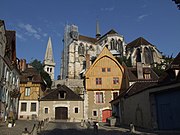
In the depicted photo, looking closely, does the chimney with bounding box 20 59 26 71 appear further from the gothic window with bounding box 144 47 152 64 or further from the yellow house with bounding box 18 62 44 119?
the gothic window with bounding box 144 47 152 64

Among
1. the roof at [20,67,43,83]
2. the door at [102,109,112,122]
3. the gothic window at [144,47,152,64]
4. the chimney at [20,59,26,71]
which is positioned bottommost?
the door at [102,109,112,122]

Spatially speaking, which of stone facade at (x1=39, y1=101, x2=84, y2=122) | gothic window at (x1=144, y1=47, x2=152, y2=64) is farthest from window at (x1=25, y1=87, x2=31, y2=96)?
gothic window at (x1=144, y1=47, x2=152, y2=64)

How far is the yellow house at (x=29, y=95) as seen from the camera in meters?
31.1

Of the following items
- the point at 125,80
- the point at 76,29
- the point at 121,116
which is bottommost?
the point at 121,116

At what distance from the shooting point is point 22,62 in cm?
3675

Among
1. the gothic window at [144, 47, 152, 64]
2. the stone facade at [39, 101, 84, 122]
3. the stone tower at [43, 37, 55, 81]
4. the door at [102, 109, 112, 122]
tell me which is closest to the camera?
the stone facade at [39, 101, 84, 122]

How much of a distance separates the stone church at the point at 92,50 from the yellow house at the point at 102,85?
108 feet

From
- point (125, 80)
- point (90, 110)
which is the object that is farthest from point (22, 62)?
point (125, 80)

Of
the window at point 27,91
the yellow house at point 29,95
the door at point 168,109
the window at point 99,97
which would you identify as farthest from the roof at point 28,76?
the door at point 168,109

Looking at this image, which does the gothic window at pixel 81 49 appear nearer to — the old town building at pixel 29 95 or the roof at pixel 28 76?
the roof at pixel 28 76

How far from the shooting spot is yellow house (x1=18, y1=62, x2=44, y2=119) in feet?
102

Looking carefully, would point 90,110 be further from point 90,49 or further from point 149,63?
point 90,49

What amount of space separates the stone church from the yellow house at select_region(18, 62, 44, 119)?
115 ft

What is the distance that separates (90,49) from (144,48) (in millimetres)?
23806
